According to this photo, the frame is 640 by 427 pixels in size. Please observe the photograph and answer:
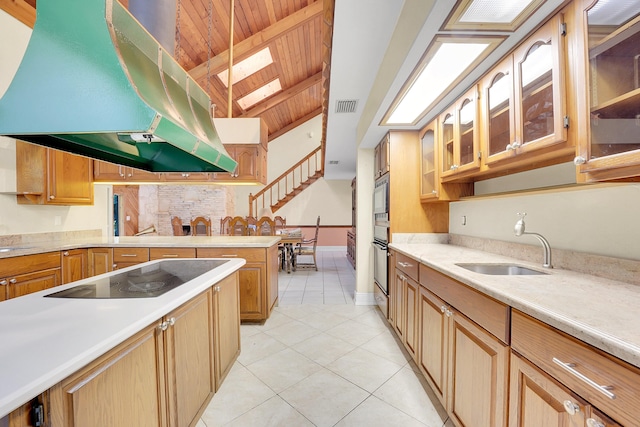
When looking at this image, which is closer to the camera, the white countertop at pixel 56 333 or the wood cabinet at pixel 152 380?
the white countertop at pixel 56 333

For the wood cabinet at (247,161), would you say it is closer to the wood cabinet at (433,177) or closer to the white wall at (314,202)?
the wood cabinet at (433,177)

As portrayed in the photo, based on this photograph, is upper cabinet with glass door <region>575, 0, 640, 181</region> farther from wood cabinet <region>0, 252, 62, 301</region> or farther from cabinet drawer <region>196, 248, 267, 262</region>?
wood cabinet <region>0, 252, 62, 301</region>

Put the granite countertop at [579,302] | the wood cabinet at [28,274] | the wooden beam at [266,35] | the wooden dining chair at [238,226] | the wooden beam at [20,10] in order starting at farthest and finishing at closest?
1. the wooden dining chair at [238,226]
2. the wooden beam at [266,35]
3. the wooden beam at [20,10]
4. the wood cabinet at [28,274]
5. the granite countertop at [579,302]

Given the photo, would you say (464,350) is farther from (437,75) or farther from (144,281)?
(144,281)

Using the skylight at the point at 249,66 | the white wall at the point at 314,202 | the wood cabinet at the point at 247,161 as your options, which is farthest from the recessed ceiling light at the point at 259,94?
the wood cabinet at the point at 247,161

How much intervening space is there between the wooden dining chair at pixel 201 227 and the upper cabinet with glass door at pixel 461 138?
4.12 m

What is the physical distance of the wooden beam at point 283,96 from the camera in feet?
23.3

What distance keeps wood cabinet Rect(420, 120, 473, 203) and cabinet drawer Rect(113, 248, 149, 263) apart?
300cm

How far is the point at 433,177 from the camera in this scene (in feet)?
8.31

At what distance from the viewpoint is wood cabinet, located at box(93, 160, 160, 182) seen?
3.29m

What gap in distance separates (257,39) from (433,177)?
12.5ft

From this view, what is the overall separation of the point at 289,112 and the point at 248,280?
22.6ft

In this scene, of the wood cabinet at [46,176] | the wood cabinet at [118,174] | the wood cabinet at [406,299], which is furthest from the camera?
the wood cabinet at [118,174]

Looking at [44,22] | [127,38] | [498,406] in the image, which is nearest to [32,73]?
[44,22]
